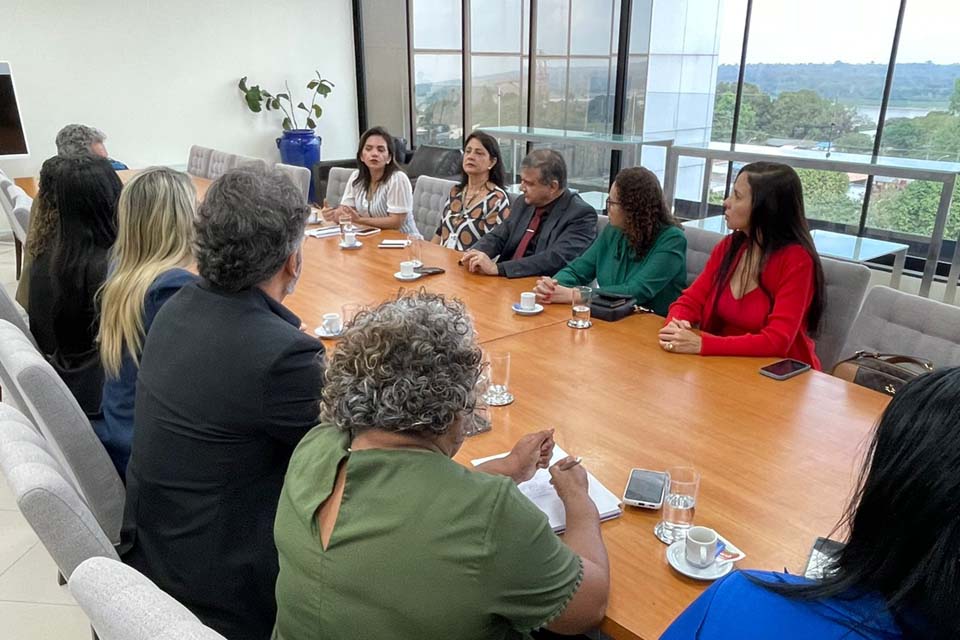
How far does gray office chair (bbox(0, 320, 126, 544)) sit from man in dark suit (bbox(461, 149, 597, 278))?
178cm

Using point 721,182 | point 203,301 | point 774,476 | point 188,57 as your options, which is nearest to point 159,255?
point 203,301

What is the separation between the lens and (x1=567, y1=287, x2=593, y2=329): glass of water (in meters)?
2.46

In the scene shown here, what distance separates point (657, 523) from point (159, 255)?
1.54 m

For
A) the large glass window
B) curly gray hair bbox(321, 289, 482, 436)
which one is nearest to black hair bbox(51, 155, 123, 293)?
curly gray hair bbox(321, 289, 482, 436)

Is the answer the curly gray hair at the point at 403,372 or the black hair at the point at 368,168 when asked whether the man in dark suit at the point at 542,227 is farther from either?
the curly gray hair at the point at 403,372

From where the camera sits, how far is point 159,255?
78.7 inches

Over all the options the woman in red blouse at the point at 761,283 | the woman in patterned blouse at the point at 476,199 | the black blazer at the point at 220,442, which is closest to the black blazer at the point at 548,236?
the woman in patterned blouse at the point at 476,199

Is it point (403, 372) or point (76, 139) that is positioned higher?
point (76, 139)

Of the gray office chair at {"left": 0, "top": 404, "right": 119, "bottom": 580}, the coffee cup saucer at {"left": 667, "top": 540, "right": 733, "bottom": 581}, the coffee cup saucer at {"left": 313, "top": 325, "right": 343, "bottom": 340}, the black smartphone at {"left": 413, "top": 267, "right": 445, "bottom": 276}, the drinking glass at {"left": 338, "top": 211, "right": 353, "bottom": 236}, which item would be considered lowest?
the coffee cup saucer at {"left": 667, "top": 540, "right": 733, "bottom": 581}

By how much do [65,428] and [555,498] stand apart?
1133 millimetres

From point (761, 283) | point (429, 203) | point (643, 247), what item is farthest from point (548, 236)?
point (429, 203)

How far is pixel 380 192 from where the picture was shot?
4.29m

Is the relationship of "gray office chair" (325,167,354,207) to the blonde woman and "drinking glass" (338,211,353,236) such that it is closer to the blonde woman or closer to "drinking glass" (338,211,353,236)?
"drinking glass" (338,211,353,236)

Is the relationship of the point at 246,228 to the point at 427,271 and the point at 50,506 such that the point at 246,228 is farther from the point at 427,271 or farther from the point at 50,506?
the point at 427,271
